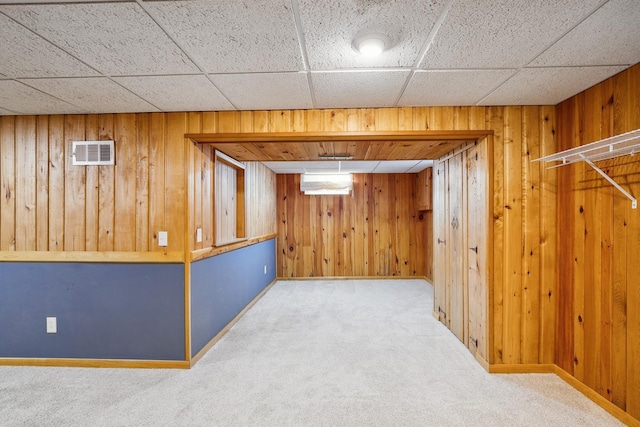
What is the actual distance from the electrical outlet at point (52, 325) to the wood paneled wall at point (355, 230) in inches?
150

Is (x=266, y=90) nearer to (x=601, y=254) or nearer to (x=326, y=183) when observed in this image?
(x=601, y=254)

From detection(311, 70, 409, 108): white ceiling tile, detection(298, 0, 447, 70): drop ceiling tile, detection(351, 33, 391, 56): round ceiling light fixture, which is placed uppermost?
detection(311, 70, 409, 108): white ceiling tile

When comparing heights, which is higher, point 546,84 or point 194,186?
point 546,84

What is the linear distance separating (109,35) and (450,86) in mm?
2045

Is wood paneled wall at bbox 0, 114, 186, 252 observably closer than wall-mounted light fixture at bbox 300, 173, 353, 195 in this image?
Yes

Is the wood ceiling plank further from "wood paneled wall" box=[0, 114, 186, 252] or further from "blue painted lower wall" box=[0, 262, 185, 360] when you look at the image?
"blue painted lower wall" box=[0, 262, 185, 360]

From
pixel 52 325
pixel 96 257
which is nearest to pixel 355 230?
pixel 96 257

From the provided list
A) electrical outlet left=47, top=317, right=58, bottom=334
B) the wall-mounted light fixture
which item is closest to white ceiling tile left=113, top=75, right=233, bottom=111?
electrical outlet left=47, top=317, right=58, bottom=334

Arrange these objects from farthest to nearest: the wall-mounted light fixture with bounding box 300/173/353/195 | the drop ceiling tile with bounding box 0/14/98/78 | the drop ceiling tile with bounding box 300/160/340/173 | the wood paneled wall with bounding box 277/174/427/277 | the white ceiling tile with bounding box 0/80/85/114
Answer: the wood paneled wall with bounding box 277/174/427/277 < the wall-mounted light fixture with bounding box 300/173/353/195 < the drop ceiling tile with bounding box 300/160/340/173 < the white ceiling tile with bounding box 0/80/85/114 < the drop ceiling tile with bounding box 0/14/98/78

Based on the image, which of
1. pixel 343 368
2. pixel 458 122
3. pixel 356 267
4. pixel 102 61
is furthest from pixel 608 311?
pixel 356 267

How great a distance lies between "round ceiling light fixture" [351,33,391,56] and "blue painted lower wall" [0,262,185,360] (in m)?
2.18

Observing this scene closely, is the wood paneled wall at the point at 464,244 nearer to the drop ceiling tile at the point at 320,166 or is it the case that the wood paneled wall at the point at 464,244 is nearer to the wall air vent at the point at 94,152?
the drop ceiling tile at the point at 320,166

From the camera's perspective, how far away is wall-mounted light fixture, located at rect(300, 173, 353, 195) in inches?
229

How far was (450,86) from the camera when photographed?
2.13 meters
